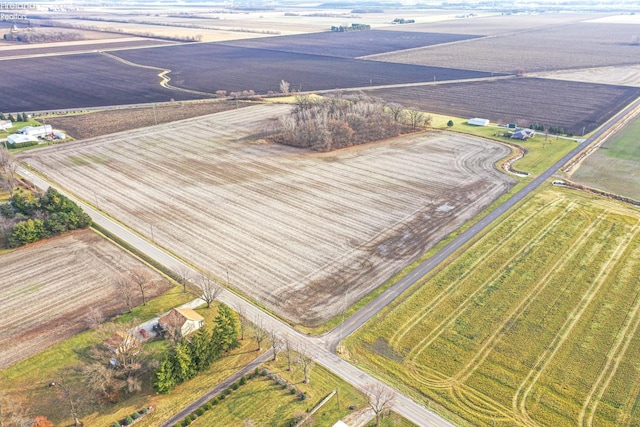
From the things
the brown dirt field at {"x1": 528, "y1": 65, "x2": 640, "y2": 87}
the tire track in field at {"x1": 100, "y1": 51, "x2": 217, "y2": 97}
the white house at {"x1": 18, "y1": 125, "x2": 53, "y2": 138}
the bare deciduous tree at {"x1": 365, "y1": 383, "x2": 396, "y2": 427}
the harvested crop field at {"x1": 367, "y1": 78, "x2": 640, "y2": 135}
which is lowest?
the bare deciduous tree at {"x1": 365, "y1": 383, "x2": 396, "y2": 427}

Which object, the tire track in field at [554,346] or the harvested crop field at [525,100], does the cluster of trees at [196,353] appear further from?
the harvested crop field at [525,100]

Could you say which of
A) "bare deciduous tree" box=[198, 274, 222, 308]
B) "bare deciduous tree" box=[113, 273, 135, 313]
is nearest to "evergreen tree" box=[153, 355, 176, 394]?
"bare deciduous tree" box=[198, 274, 222, 308]

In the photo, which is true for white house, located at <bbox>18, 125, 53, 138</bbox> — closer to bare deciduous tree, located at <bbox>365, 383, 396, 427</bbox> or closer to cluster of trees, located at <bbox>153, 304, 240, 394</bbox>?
cluster of trees, located at <bbox>153, 304, 240, 394</bbox>

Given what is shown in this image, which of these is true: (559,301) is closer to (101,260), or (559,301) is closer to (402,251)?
(402,251)

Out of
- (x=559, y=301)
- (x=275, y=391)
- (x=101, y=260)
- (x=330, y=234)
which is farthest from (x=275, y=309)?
(x=559, y=301)

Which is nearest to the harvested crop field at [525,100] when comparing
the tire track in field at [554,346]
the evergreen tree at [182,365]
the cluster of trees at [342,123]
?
the cluster of trees at [342,123]

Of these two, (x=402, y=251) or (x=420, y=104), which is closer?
(x=402, y=251)
